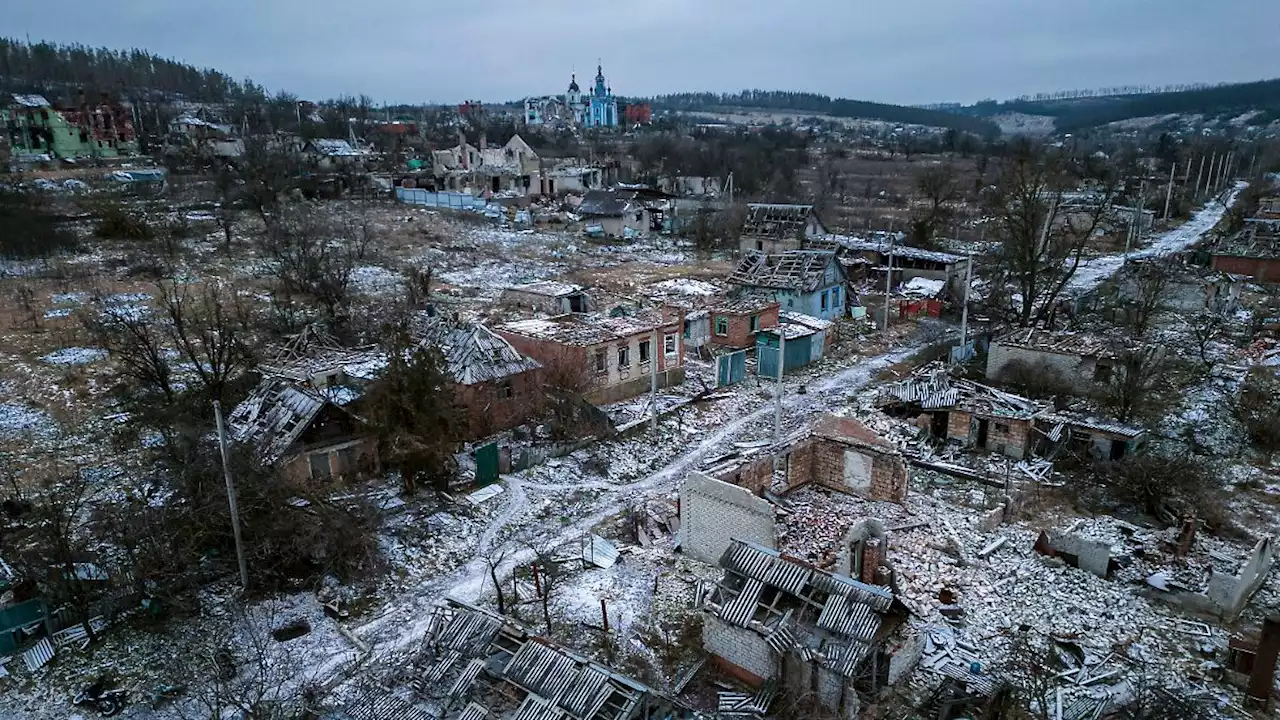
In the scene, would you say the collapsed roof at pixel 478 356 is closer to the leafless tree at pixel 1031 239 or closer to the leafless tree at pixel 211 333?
the leafless tree at pixel 211 333

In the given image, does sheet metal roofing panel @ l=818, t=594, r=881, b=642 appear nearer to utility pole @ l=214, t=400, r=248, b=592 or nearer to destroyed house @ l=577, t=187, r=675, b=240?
utility pole @ l=214, t=400, r=248, b=592

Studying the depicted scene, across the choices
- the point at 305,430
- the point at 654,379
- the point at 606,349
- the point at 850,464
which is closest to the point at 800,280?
the point at 606,349

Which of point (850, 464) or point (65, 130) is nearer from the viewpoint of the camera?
point (850, 464)

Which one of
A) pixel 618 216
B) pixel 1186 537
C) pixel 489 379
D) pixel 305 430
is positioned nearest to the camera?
pixel 1186 537

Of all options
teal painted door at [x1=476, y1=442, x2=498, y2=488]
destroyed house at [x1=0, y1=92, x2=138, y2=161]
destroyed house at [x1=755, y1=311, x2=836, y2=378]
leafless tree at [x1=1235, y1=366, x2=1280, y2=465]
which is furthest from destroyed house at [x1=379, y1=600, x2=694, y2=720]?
destroyed house at [x1=0, y1=92, x2=138, y2=161]

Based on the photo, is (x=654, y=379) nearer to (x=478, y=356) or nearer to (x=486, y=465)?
(x=478, y=356)

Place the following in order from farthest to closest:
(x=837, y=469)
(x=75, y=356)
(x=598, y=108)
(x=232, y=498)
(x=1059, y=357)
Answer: (x=598, y=108)
(x=75, y=356)
(x=1059, y=357)
(x=837, y=469)
(x=232, y=498)

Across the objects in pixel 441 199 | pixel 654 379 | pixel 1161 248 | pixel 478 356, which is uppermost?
pixel 441 199

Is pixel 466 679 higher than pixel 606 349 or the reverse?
the reverse
